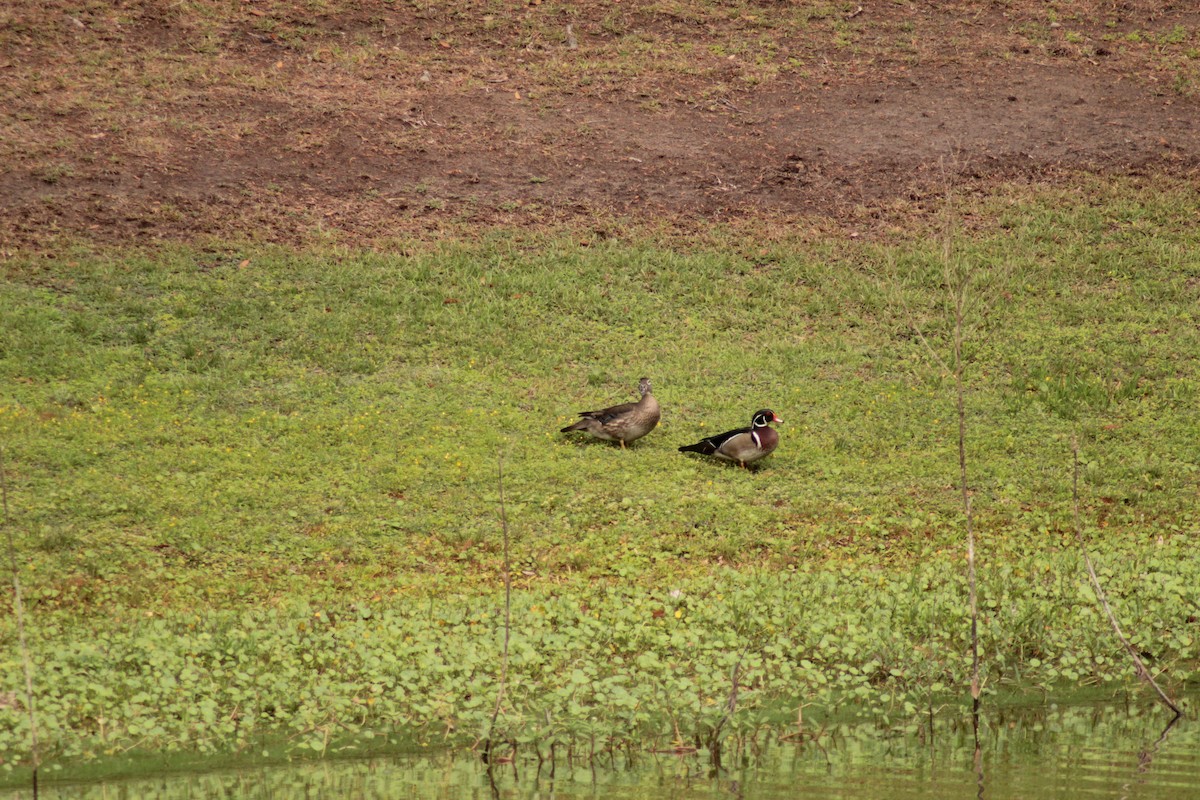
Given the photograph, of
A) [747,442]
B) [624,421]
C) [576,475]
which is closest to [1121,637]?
[747,442]

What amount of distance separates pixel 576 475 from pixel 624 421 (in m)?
0.99

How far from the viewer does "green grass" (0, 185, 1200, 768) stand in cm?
884

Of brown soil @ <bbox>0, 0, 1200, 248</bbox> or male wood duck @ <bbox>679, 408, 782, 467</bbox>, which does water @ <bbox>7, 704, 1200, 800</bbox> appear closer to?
male wood duck @ <bbox>679, 408, 782, 467</bbox>

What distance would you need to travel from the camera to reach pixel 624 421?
1490 centimetres

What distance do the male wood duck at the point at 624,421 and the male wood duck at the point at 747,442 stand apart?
675 mm

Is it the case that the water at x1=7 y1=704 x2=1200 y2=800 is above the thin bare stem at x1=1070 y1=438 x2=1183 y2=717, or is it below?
below

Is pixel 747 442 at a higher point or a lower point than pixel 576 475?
higher

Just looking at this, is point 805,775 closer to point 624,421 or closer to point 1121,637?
point 1121,637

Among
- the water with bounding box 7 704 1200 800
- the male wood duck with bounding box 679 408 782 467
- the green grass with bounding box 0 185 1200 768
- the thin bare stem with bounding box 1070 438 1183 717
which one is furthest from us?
the male wood duck with bounding box 679 408 782 467

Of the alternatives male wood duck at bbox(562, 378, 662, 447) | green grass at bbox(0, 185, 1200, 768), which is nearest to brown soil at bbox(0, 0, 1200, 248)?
green grass at bbox(0, 185, 1200, 768)

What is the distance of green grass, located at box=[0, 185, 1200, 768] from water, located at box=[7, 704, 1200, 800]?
316 millimetres

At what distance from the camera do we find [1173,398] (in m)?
16.1

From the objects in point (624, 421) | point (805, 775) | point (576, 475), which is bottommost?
point (805, 775)

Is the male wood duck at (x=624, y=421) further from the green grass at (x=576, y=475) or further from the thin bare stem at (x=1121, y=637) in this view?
the thin bare stem at (x=1121, y=637)
